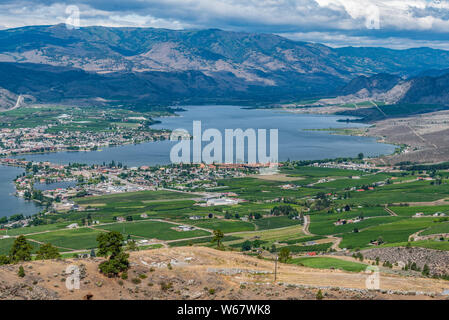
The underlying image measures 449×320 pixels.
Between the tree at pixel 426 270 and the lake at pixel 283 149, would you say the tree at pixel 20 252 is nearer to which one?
the tree at pixel 426 270

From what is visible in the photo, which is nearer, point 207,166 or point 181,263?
point 181,263

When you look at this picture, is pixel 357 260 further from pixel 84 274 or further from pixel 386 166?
pixel 386 166

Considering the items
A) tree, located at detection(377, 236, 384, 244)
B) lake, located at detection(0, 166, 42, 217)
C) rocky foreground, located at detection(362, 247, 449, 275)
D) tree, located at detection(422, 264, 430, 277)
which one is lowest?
lake, located at detection(0, 166, 42, 217)

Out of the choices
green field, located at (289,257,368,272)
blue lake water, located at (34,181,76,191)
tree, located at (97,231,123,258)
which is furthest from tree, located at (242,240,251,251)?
blue lake water, located at (34,181,76,191)

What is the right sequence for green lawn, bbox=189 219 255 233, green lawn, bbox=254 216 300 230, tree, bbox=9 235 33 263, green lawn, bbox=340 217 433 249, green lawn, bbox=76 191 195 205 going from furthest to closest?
green lawn, bbox=76 191 195 205 < green lawn, bbox=254 216 300 230 < green lawn, bbox=189 219 255 233 < green lawn, bbox=340 217 433 249 < tree, bbox=9 235 33 263

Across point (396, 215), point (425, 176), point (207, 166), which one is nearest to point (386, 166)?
point (425, 176)

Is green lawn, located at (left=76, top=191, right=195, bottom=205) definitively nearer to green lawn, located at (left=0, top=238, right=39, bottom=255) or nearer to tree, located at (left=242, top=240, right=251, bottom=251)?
green lawn, located at (left=0, top=238, right=39, bottom=255)
